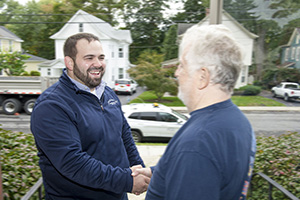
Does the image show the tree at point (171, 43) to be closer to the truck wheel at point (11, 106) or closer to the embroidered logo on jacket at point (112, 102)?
the truck wheel at point (11, 106)

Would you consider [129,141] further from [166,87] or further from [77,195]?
[166,87]

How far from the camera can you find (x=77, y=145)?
156cm

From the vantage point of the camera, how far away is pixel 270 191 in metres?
2.46

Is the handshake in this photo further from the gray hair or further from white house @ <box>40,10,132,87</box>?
white house @ <box>40,10,132,87</box>

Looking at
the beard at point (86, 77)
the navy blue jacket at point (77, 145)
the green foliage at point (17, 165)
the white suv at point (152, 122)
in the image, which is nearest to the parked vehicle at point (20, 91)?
the white suv at point (152, 122)

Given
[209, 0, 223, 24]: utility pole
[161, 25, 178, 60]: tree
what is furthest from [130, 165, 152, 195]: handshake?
[161, 25, 178, 60]: tree

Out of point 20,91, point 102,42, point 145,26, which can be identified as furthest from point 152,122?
point 145,26

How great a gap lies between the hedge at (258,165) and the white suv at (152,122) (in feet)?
17.3

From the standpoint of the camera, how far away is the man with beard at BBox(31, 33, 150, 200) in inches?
60.6

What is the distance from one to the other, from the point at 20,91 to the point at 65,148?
45.7 feet

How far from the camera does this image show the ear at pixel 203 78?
1.06 m

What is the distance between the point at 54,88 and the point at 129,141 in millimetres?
779

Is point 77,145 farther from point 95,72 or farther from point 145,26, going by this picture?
point 145,26

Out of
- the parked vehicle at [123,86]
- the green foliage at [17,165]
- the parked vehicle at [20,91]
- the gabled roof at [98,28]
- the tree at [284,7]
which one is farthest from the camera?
the gabled roof at [98,28]
